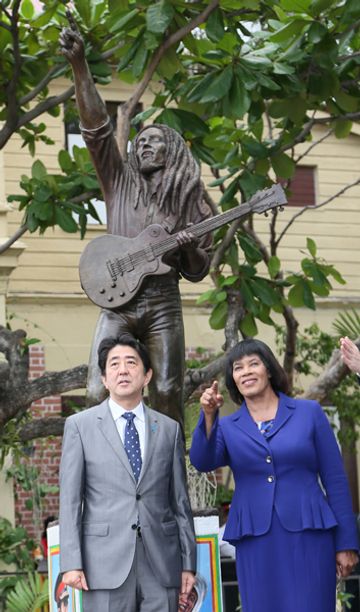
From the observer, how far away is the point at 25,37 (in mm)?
9945

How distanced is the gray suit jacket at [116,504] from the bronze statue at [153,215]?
891mm

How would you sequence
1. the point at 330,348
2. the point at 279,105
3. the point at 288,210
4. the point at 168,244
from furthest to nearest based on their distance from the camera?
1. the point at 288,210
2. the point at 330,348
3. the point at 279,105
4. the point at 168,244

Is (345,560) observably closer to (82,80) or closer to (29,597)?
(82,80)

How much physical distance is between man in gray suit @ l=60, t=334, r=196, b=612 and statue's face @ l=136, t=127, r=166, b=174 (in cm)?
126

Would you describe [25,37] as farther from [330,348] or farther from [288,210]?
[288,210]

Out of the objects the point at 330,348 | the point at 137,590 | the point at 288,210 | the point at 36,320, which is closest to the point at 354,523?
the point at 137,590

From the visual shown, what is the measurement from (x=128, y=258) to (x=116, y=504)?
142 cm

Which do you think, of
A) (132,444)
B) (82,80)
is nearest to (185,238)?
(82,80)

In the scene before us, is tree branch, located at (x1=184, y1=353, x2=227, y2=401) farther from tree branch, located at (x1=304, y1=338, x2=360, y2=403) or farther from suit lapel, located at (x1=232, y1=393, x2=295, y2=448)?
suit lapel, located at (x1=232, y1=393, x2=295, y2=448)

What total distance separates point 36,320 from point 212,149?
26.2ft

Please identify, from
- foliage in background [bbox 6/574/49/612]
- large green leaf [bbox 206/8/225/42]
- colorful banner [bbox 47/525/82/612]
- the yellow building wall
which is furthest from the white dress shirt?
the yellow building wall

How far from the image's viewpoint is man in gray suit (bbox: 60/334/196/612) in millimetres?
4887

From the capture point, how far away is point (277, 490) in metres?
5.26

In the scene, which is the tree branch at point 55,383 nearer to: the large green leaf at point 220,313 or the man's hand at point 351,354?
the large green leaf at point 220,313
